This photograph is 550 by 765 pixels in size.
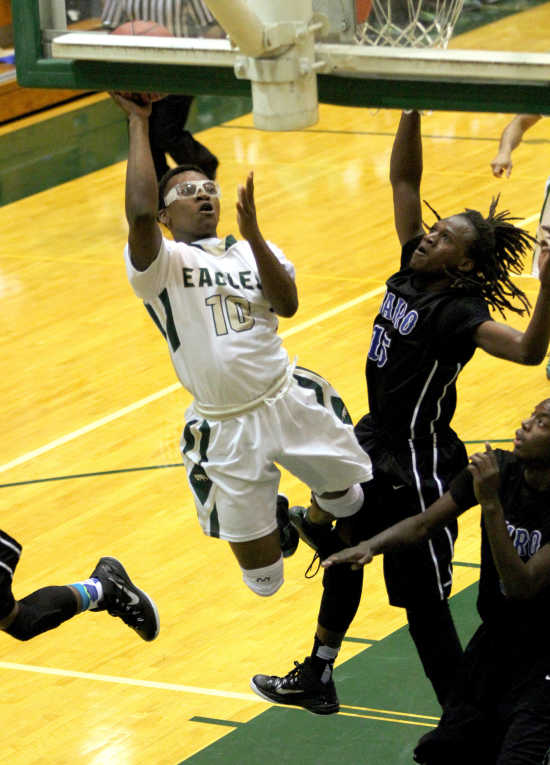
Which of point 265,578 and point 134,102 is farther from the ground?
point 134,102

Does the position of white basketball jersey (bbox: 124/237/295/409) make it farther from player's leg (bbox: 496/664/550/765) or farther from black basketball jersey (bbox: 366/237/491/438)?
player's leg (bbox: 496/664/550/765)

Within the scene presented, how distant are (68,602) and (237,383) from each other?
1.37 m

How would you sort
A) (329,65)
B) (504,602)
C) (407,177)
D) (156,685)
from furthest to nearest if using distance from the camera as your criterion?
1. (156,685)
2. (407,177)
3. (504,602)
4. (329,65)

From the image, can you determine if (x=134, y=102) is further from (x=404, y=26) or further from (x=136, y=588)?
(x=136, y=588)

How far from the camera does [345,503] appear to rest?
16.4 ft

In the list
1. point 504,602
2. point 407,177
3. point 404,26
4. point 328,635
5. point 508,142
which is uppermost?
point 404,26

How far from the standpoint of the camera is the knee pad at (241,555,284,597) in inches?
197

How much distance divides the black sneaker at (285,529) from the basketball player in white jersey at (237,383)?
177mm

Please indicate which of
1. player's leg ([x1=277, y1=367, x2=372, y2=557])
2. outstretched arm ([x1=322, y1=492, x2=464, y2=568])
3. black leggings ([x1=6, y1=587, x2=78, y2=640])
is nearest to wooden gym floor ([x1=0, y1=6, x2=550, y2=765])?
black leggings ([x1=6, y1=587, x2=78, y2=640])

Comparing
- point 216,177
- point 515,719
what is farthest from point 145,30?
point 216,177

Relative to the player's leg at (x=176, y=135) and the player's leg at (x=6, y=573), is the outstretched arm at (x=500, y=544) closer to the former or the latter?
the player's leg at (x=6, y=573)

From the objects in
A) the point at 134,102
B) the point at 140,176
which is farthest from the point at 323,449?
the point at 134,102

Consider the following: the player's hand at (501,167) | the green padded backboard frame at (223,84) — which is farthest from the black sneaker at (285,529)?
the player's hand at (501,167)

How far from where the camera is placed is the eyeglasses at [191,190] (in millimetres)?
4848
